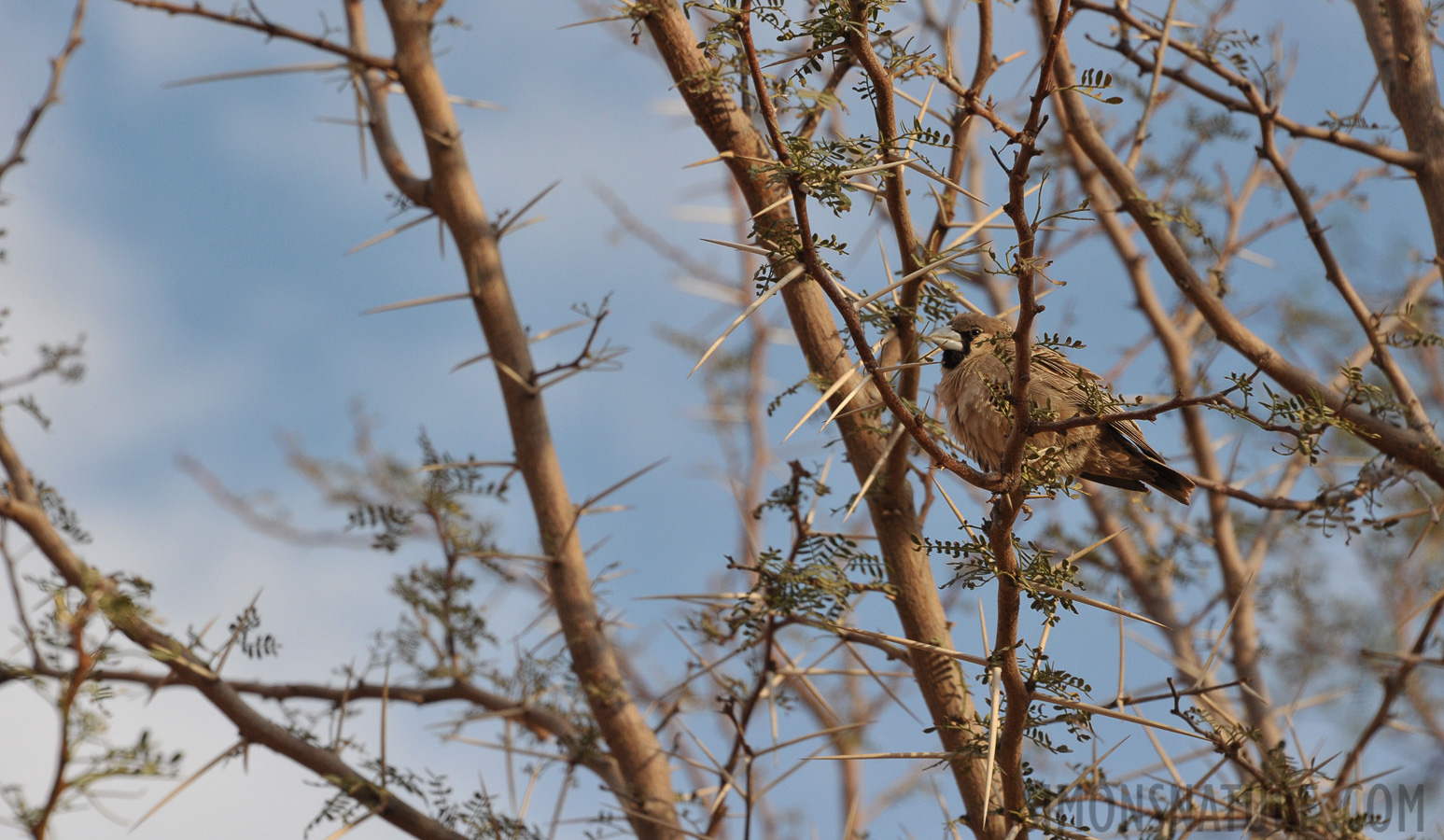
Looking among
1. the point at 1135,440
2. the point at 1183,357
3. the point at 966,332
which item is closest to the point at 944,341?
the point at 1135,440

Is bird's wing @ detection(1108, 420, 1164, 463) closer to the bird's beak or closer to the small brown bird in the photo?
the small brown bird


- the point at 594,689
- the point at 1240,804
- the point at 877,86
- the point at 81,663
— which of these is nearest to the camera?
the point at 81,663

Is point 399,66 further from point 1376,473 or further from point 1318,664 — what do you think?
point 1318,664

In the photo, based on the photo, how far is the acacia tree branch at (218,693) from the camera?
3576mm

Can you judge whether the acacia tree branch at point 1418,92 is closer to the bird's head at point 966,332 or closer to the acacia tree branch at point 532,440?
the bird's head at point 966,332

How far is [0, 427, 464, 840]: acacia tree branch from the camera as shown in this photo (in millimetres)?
3576

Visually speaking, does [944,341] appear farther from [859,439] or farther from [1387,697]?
[1387,697]

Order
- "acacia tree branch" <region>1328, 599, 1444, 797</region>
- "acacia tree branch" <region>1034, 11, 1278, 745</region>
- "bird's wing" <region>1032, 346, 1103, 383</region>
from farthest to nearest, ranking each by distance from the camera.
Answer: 1. "acacia tree branch" <region>1034, 11, 1278, 745</region>
2. "bird's wing" <region>1032, 346, 1103, 383</region>
3. "acacia tree branch" <region>1328, 599, 1444, 797</region>

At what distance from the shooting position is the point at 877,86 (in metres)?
2.39

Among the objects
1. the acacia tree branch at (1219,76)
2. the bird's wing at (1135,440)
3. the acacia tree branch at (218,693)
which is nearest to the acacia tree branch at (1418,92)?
the acacia tree branch at (1219,76)

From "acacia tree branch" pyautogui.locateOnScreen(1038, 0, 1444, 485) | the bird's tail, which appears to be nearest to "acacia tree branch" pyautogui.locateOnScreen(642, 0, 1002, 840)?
the bird's tail

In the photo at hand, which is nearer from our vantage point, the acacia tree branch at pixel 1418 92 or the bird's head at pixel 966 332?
the acacia tree branch at pixel 1418 92

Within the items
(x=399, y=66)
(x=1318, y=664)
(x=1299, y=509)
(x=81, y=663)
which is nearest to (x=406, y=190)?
(x=399, y=66)

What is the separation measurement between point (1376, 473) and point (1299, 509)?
0.27 metres
